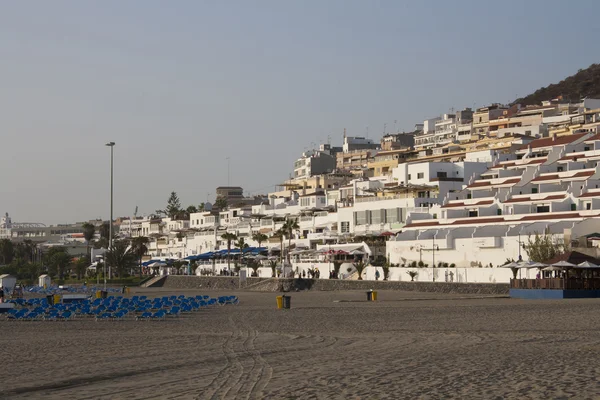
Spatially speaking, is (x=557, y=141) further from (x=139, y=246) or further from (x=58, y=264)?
(x=58, y=264)

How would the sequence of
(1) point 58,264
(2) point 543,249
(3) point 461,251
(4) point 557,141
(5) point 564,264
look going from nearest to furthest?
(5) point 564,264 → (2) point 543,249 → (3) point 461,251 → (4) point 557,141 → (1) point 58,264

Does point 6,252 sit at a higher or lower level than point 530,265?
higher

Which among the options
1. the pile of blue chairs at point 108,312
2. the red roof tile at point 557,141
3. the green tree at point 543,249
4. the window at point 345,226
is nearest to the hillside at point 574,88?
the red roof tile at point 557,141

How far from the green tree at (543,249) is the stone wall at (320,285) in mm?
3850

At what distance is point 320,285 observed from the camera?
68.5 meters

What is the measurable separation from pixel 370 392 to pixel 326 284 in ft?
170

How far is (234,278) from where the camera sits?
81.9 metres

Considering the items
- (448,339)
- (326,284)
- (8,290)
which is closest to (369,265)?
(326,284)

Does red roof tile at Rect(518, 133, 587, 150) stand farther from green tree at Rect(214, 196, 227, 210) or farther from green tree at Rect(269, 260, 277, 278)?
green tree at Rect(214, 196, 227, 210)

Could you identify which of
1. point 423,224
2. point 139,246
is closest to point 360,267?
point 423,224

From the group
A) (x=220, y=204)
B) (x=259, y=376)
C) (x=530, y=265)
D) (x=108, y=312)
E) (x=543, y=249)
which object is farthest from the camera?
(x=220, y=204)

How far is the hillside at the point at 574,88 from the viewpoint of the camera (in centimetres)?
16638

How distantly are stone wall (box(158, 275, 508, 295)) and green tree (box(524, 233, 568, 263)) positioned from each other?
385cm

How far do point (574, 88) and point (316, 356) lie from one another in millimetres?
157254
